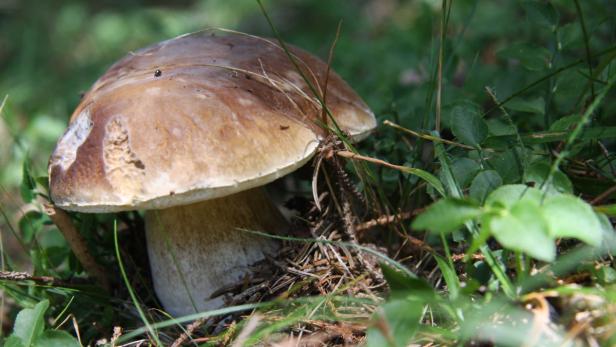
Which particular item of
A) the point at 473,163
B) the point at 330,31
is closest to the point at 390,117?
the point at 473,163

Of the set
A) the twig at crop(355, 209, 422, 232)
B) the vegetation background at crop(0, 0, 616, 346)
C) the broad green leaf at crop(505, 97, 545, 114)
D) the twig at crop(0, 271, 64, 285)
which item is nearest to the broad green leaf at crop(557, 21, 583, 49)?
the vegetation background at crop(0, 0, 616, 346)

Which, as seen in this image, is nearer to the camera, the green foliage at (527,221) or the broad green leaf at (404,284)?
the green foliage at (527,221)

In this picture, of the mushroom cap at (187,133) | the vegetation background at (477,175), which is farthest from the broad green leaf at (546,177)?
the mushroom cap at (187,133)

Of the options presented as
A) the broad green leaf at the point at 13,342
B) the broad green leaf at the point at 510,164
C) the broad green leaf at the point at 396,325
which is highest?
the broad green leaf at the point at 510,164

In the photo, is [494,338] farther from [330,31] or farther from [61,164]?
[330,31]

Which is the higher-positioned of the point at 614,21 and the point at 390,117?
the point at 614,21

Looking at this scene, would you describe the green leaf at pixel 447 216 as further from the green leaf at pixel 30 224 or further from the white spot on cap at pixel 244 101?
the green leaf at pixel 30 224

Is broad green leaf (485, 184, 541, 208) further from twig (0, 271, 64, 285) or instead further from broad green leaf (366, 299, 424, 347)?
twig (0, 271, 64, 285)
